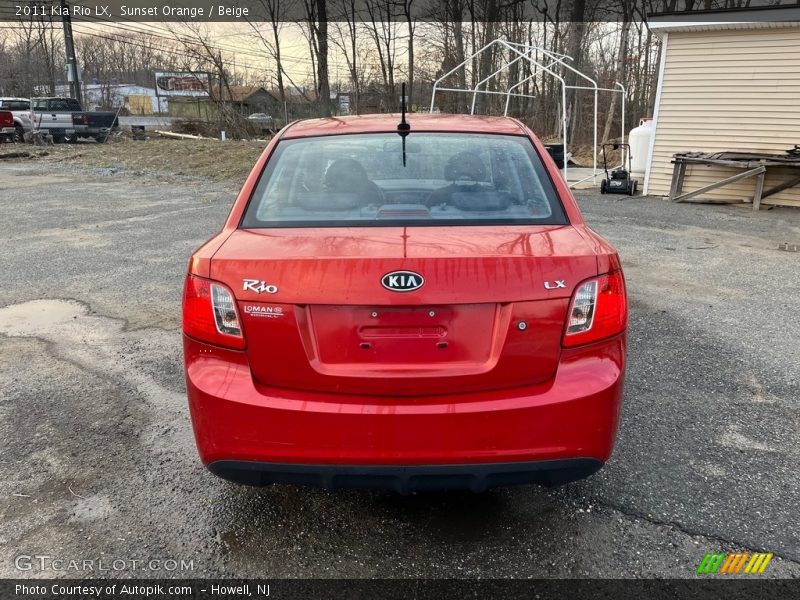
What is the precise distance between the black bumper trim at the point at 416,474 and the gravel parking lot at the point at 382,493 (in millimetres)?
411

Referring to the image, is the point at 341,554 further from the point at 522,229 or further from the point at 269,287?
the point at 522,229

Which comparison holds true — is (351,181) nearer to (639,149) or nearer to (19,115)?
(639,149)

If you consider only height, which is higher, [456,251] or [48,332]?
[456,251]

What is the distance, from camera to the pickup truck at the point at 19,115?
2673 cm

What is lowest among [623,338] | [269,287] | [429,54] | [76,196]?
[76,196]

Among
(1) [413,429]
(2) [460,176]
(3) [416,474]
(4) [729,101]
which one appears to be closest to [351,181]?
(2) [460,176]

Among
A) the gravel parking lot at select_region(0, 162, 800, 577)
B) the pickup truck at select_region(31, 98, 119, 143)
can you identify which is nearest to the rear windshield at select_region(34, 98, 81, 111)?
the pickup truck at select_region(31, 98, 119, 143)

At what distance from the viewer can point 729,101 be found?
12.5 meters

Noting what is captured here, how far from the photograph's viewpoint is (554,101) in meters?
32.3

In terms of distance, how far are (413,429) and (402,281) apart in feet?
1.65

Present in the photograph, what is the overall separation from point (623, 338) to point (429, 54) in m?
34.9

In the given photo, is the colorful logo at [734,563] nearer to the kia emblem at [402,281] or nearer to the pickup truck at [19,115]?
the kia emblem at [402,281]

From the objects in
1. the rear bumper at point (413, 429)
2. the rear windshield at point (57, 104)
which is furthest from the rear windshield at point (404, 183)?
the rear windshield at point (57, 104)

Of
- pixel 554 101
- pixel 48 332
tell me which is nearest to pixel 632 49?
pixel 554 101
